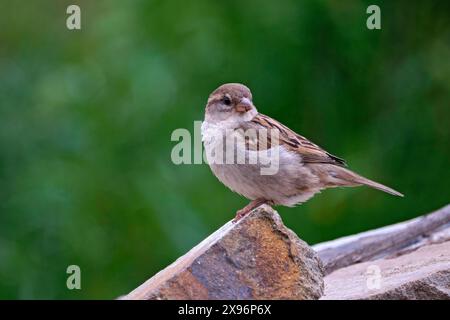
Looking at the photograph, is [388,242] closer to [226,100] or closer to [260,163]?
[260,163]

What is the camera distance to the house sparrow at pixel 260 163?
226 inches

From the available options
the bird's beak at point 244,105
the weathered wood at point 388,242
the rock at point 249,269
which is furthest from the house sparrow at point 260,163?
the rock at point 249,269

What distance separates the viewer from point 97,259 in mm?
7410

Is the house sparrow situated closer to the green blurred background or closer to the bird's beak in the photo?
the bird's beak

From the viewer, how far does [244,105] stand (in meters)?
6.16

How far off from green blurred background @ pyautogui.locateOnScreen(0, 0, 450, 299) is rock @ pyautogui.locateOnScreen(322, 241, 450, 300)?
5.55 feet

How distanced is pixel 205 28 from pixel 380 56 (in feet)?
4.74

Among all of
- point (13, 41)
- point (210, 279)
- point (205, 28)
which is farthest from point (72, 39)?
point (210, 279)

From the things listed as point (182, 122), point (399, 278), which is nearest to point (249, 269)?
point (399, 278)

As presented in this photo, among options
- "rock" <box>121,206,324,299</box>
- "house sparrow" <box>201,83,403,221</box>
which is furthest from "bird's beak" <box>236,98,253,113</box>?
"rock" <box>121,206,324,299</box>

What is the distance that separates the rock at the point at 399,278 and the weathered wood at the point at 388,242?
0.63 feet

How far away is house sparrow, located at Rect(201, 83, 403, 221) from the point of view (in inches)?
226

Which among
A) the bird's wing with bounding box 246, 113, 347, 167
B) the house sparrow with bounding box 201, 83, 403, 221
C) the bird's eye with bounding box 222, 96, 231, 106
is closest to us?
the house sparrow with bounding box 201, 83, 403, 221

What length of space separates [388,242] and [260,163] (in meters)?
1.14
